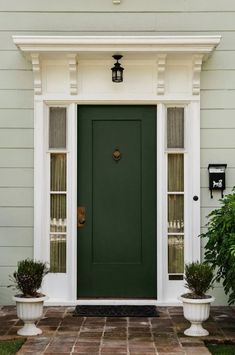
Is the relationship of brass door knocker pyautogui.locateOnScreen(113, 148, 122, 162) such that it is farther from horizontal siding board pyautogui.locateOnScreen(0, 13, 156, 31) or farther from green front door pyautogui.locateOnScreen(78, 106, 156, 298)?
horizontal siding board pyautogui.locateOnScreen(0, 13, 156, 31)

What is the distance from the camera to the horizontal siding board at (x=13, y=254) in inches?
276

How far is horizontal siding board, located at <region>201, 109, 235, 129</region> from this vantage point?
704 cm

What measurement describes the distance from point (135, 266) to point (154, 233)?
0.46m

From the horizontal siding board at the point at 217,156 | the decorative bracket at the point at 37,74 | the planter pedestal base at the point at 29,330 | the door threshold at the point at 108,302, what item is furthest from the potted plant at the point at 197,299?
the decorative bracket at the point at 37,74

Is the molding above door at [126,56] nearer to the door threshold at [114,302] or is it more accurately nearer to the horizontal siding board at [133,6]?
the horizontal siding board at [133,6]

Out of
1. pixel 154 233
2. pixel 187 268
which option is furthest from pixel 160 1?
pixel 187 268

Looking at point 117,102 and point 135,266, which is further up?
point 117,102

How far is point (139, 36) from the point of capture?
6879 mm

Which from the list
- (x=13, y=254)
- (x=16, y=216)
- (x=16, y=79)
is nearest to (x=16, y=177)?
(x=16, y=216)

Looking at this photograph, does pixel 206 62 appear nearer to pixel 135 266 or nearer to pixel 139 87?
pixel 139 87

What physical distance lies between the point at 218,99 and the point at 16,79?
243cm

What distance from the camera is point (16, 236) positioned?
23.1ft

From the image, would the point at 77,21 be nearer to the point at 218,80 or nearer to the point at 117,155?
the point at 117,155

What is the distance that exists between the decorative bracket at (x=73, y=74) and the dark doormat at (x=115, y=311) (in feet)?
8.30
